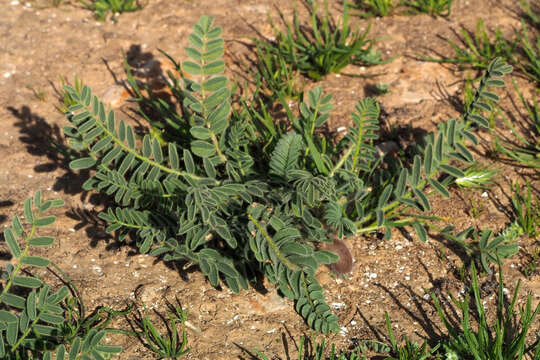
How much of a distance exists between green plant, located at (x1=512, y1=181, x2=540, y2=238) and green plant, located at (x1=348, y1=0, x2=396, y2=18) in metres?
1.54

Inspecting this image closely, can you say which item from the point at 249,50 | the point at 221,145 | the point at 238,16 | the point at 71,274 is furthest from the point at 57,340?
the point at 238,16

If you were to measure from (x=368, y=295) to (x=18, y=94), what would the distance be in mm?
2396

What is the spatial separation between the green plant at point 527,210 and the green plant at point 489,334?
0.41m

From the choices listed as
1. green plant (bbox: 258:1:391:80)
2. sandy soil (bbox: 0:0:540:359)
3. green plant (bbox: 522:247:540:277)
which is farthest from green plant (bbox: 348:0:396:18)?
green plant (bbox: 522:247:540:277)

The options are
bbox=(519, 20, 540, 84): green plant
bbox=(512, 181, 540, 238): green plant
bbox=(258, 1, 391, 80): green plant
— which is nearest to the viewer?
bbox=(512, 181, 540, 238): green plant

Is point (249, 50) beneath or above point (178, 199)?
above

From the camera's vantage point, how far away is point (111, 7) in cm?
377

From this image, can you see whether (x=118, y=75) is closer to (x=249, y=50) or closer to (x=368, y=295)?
(x=249, y=50)

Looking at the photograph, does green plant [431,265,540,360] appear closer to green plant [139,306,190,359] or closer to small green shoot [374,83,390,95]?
green plant [139,306,190,359]

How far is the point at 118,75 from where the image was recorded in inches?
132

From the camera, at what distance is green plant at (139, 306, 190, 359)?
207 cm

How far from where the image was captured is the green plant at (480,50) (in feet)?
10.5

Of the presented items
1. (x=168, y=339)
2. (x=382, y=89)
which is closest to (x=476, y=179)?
(x=382, y=89)

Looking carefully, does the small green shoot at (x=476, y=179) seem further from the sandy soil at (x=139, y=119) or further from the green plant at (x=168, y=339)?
the green plant at (x=168, y=339)
